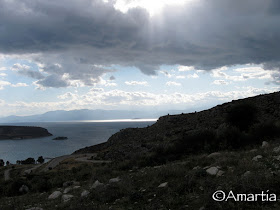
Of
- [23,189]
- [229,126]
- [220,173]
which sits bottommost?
[23,189]

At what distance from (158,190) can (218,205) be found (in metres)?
2.89

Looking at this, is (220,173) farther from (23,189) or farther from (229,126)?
(229,126)

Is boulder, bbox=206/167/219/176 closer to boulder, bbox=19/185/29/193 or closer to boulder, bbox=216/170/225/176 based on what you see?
boulder, bbox=216/170/225/176

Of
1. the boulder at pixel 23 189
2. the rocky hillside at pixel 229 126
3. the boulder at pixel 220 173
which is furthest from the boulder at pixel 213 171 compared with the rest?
the boulder at pixel 23 189

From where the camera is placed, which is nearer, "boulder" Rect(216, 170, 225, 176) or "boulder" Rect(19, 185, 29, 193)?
"boulder" Rect(216, 170, 225, 176)

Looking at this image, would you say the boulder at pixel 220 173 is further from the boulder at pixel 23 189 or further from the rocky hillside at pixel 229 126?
the boulder at pixel 23 189

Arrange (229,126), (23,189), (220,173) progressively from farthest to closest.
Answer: (229,126) < (23,189) < (220,173)

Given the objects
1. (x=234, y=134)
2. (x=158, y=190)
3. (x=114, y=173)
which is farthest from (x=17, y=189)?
(x=234, y=134)

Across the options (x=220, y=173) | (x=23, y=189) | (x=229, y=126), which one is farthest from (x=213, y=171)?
(x=229, y=126)

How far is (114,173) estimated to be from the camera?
15141mm

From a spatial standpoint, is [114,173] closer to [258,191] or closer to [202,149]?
[202,149]

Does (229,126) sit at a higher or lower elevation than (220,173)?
higher

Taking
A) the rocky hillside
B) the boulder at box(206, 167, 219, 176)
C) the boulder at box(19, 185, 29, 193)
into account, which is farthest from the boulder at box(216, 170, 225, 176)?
the boulder at box(19, 185, 29, 193)

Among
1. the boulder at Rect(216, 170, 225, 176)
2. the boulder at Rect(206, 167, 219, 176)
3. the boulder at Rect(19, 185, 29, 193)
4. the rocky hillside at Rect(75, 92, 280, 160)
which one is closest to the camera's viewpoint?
the boulder at Rect(216, 170, 225, 176)
